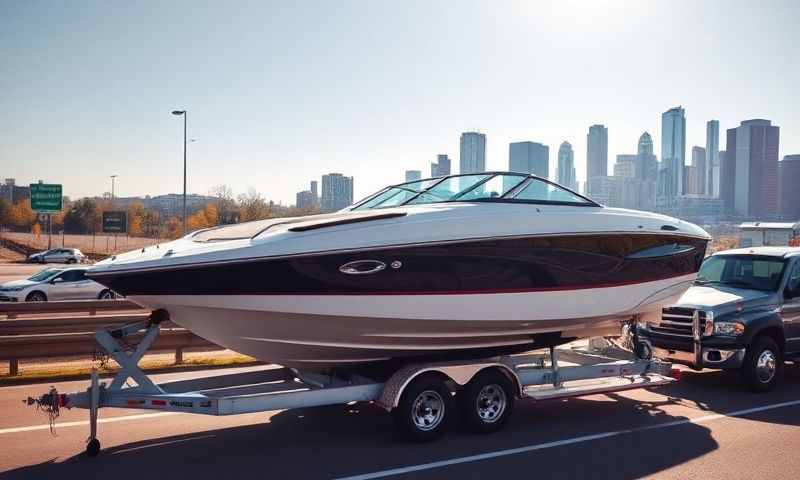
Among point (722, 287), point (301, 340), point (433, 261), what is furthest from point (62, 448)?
point (722, 287)

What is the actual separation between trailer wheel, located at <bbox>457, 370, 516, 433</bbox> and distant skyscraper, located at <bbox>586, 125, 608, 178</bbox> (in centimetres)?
11732

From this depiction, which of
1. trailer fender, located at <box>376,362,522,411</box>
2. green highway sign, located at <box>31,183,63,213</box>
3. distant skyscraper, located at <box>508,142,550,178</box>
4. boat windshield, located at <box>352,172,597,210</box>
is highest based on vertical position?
distant skyscraper, located at <box>508,142,550,178</box>

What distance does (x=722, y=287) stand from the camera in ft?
34.9

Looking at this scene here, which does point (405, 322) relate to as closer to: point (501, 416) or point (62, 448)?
point (501, 416)

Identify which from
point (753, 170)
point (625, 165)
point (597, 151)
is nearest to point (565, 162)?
point (597, 151)

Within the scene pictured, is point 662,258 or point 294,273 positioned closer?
point 294,273

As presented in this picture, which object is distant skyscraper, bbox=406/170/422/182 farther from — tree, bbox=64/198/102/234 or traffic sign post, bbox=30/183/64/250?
tree, bbox=64/198/102/234

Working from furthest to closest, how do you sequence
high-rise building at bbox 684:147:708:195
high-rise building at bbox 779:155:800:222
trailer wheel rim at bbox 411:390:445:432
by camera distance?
high-rise building at bbox 684:147:708:195 < high-rise building at bbox 779:155:800:222 < trailer wheel rim at bbox 411:390:445:432

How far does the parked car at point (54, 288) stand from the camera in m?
21.1

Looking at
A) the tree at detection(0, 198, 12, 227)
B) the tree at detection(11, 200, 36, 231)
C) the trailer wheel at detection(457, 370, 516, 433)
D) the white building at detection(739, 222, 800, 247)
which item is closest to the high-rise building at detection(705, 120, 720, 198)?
the tree at detection(11, 200, 36, 231)

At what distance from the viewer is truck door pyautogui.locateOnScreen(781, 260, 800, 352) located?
32.7 feet

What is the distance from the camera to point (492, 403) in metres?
7.54

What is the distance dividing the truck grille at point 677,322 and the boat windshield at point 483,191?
2.43m

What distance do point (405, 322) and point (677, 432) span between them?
3.30 m
